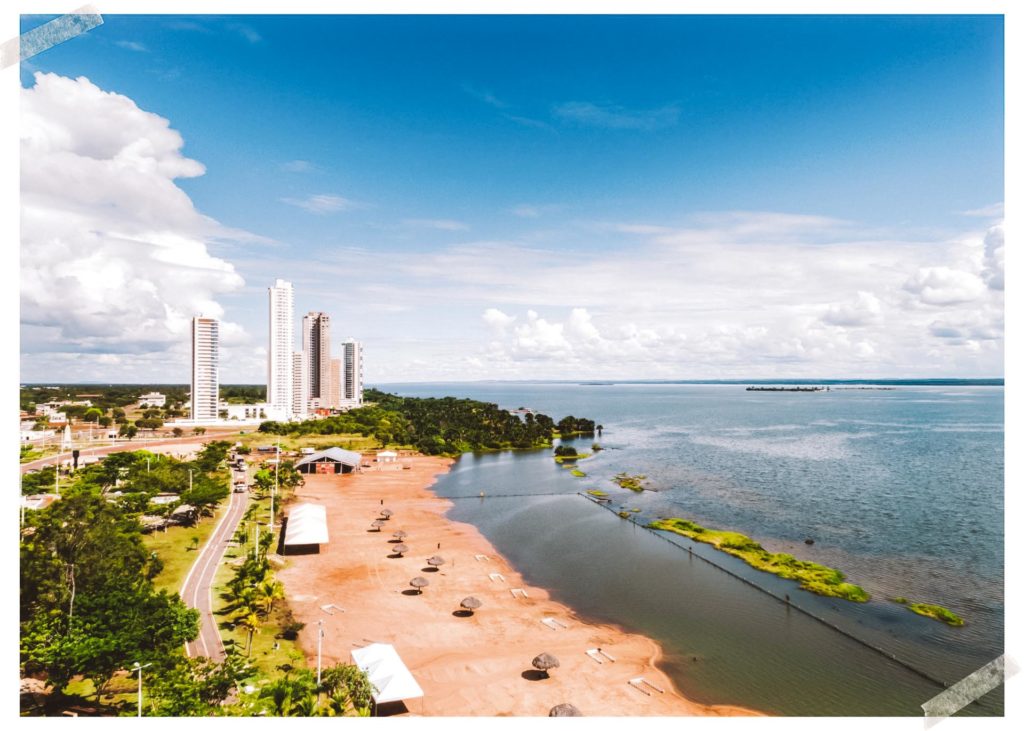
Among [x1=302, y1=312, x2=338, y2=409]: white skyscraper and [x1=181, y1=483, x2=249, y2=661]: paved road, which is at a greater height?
[x1=302, y1=312, x2=338, y2=409]: white skyscraper

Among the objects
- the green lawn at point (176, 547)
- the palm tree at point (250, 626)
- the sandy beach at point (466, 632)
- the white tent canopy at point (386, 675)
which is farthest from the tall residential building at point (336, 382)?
the white tent canopy at point (386, 675)

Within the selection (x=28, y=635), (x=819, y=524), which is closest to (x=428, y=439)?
(x=819, y=524)

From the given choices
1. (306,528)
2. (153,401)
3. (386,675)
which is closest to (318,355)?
(153,401)

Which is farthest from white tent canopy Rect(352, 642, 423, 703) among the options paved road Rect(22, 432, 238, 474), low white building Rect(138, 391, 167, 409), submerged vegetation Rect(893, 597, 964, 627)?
low white building Rect(138, 391, 167, 409)

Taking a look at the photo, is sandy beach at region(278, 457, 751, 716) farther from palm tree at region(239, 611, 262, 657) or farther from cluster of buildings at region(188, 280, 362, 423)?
cluster of buildings at region(188, 280, 362, 423)

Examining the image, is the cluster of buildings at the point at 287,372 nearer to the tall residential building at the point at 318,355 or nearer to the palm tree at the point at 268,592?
the tall residential building at the point at 318,355

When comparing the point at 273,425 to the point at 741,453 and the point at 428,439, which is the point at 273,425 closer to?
the point at 428,439
